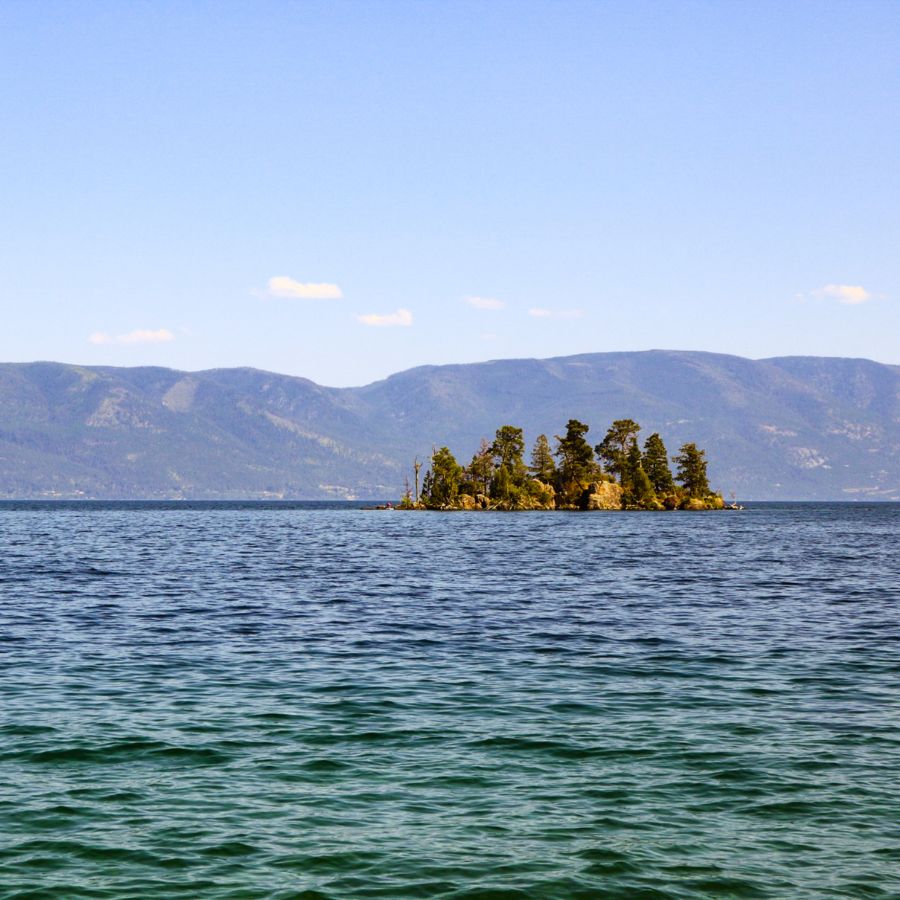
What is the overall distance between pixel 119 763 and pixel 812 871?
41.9 ft

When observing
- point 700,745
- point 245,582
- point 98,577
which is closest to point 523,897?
point 700,745

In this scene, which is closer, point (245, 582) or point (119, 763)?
point (119, 763)

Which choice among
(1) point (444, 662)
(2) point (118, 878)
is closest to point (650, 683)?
(1) point (444, 662)

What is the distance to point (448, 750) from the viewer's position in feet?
72.1

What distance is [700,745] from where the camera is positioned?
73.5 ft

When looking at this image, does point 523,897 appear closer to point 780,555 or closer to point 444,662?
point 444,662

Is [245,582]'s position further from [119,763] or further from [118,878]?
[118,878]

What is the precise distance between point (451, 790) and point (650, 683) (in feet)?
37.7

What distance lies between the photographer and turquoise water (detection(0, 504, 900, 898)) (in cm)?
1561

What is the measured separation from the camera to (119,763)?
68.6 ft

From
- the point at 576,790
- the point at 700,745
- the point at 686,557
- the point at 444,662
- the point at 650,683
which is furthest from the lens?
the point at 686,557

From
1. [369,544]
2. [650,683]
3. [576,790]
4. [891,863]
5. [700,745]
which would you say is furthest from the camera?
[369,544]

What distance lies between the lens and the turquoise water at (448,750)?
15609mm

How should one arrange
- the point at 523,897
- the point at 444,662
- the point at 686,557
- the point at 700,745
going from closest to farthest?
the point at 523,897
the point at 700,745
the point at 444,662
the point at 686,557
